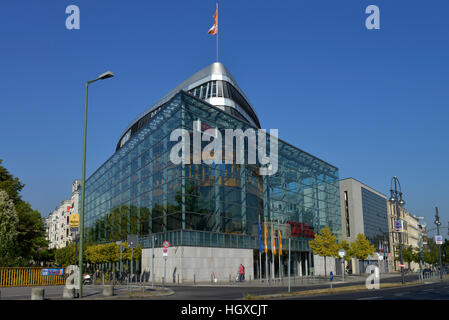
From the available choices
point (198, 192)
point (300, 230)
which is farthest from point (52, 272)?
point (300, 230)

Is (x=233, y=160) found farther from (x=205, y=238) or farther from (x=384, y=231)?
(x=384, y=231)

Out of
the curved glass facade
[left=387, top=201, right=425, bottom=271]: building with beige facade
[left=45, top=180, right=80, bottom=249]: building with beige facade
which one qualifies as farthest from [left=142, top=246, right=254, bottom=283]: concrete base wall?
[left=45, top=180, right=80, bottom=249]: building with beige facade

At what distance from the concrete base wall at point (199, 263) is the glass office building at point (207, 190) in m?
0.81

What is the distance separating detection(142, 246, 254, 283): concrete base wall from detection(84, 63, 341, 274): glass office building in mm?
813

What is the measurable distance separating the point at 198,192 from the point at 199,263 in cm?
762

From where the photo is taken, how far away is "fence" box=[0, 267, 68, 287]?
36.0 metres

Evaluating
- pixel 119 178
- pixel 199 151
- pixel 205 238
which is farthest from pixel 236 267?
pixel 119 178

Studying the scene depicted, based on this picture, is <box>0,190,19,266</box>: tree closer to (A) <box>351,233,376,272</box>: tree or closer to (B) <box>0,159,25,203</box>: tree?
(B) <box>0,159,25,203</box>: tree

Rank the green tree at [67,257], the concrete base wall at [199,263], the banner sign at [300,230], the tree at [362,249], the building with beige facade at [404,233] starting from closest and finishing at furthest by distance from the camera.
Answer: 1. the concrete base wall at [199,263]
2. the banner sign at [300,230]
3. the tree at [362,249]
4. the green tree at [67,257]
5. the building with beige facade at [404,233]

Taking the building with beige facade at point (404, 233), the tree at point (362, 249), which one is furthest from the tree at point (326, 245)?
the building with beige facade at point (404, 233)

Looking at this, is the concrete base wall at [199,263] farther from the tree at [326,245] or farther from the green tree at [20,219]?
the green tree at [20,219]

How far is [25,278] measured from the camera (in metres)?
37.2

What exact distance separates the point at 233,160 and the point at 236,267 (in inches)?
508

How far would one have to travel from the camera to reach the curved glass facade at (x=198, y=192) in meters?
44.9
